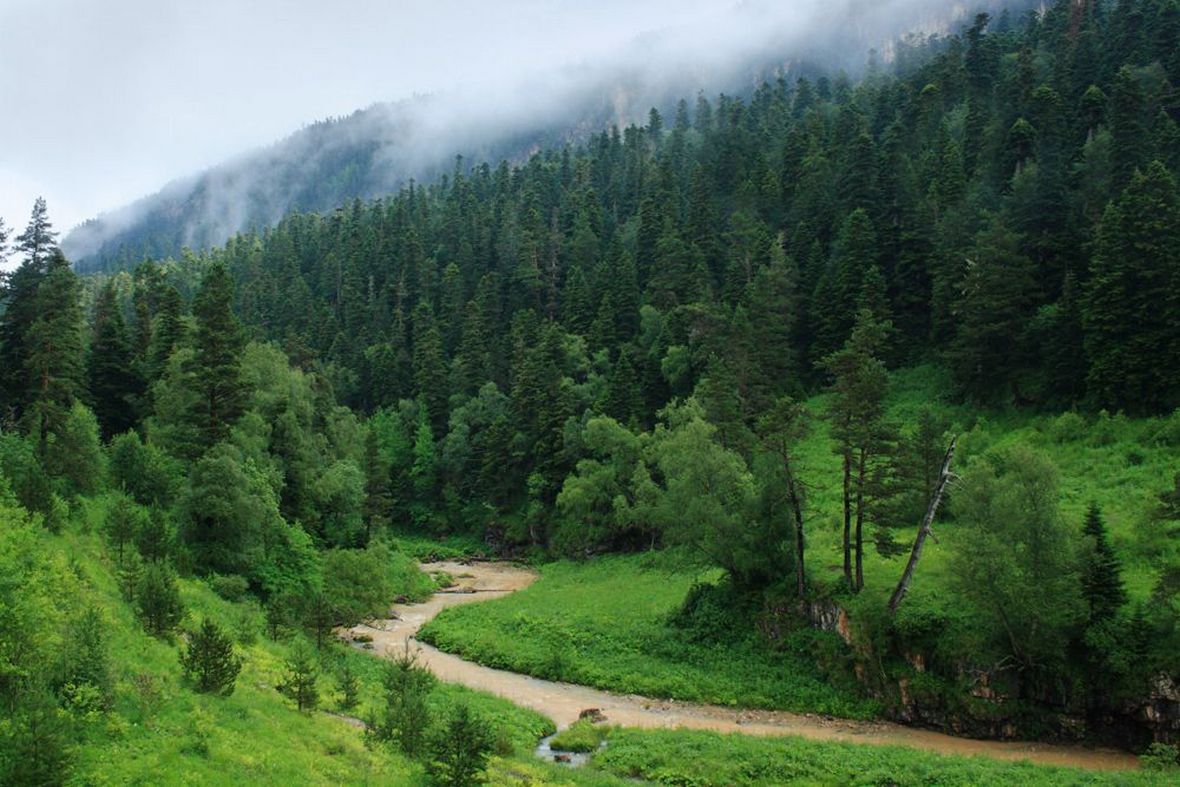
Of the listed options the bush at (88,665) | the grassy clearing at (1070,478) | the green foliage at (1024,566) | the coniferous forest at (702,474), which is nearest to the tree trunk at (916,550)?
the coniferous forest at (702,474)

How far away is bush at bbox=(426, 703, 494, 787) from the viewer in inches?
650

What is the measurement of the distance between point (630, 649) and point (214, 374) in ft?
89.8

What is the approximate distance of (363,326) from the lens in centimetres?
11388

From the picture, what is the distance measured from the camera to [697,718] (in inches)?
1256

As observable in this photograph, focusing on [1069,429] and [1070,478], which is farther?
[1069,429]

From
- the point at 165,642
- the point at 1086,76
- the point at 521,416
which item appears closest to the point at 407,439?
the point at 521,416

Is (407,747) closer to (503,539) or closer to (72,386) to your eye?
(72,386)

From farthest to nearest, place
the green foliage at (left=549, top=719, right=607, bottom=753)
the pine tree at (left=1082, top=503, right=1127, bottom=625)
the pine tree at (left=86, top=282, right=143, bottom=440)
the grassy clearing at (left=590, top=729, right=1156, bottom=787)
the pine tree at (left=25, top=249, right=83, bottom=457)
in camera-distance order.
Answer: the pine tree at (left=86, top=282, right=143, bottom=440) < the pine tree at (left=25, top=249, right=83, bottom=457) < the green foliage at (left=549, top=719, right=607, bottom=753) < the pine tree at (left=1082, top=503, right=1127, bottom=625) < the grassy clearing at (left=590, top=729, right=1156, bottom=787)

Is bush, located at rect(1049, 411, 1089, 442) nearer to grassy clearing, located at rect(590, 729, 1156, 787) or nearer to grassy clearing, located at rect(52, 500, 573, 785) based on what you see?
grassy clearing, located at rect(590, 729, 1156, 787)

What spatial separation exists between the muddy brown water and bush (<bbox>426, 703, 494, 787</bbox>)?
1243 cm

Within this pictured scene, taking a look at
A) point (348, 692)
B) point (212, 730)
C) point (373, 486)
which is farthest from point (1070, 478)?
point (373, 486)

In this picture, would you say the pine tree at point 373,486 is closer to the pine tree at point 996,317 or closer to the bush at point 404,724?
the bush at point 404,724

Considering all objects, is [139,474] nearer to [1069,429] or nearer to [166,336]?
[166,336]

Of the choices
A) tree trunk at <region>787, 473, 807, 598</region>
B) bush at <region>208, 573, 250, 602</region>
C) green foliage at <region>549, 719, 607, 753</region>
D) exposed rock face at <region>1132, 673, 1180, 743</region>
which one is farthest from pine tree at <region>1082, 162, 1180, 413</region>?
bush at <region>208, 573, 250, 602</region>
